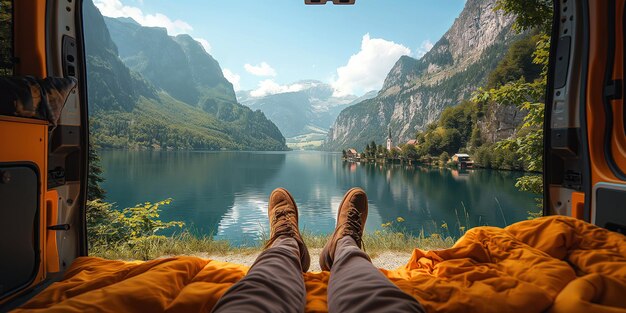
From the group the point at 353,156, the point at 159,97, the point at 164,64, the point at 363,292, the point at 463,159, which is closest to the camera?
the point at 363,292

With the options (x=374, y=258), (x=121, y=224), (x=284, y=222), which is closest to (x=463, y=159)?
(x=374, y=258)

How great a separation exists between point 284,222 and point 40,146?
1.31 meters

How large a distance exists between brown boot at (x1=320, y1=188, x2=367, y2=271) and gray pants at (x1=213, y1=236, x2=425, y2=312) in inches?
17.2

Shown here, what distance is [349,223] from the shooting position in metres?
1.86

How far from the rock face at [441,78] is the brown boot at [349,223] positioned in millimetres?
37618

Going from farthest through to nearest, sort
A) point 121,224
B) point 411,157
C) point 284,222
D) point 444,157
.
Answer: point 411,157, point 444,157, point 121,224, point 284,222

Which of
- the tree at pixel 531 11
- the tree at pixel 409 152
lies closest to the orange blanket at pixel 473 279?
the tree at pixel 531 11

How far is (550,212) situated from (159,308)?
235cm

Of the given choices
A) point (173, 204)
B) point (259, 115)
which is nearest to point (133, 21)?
point (259, 115)

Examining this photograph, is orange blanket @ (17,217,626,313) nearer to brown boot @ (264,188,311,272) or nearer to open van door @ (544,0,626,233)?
brown boot @ (264,188,311,272)

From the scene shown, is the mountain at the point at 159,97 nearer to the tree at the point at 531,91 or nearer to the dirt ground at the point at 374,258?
the dirt ground at the point at 374,258

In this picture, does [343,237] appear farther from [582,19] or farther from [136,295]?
[582,19]

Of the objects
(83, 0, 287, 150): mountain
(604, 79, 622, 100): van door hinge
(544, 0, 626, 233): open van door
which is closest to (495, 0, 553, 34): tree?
(544, 0, 626, 233): open van door

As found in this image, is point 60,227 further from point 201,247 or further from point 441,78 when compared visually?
point 441,78
